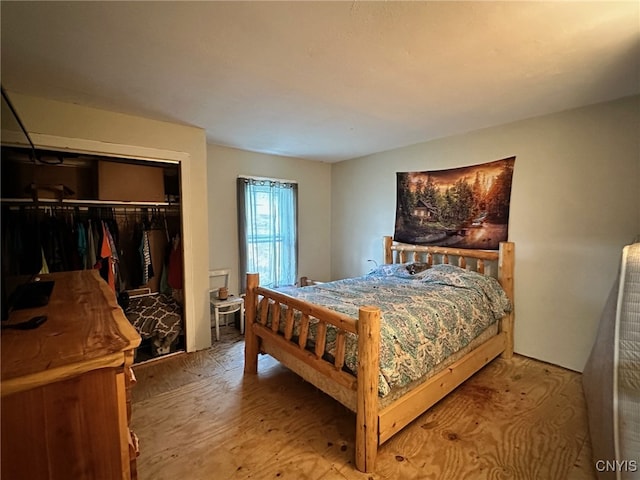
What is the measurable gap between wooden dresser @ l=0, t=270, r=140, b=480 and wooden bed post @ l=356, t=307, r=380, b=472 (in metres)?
1.12

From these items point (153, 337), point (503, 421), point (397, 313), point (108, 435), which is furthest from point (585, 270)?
point (153, 337)

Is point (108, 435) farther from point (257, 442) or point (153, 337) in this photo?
point (153, 337)

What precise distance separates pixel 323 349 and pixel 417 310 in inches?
31.1

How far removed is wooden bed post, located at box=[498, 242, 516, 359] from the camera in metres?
2.95

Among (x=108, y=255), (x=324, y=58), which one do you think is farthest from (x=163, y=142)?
(x=324, y=58)

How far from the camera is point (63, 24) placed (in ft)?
4.78

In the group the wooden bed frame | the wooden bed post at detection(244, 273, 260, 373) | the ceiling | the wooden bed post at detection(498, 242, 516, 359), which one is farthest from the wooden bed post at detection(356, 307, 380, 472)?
the wooden bed post at detection(498, 242, 516, 359)

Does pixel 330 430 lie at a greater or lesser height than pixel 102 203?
lesser

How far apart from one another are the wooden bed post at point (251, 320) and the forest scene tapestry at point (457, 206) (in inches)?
85.6

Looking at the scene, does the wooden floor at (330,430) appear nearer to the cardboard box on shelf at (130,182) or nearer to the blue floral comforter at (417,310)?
the blue floral comforter at (417,310)

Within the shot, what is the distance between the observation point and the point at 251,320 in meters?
2.66

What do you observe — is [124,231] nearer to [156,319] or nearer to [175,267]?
[175,267]

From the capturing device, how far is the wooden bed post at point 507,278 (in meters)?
2.95

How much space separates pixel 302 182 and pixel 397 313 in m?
3.11
